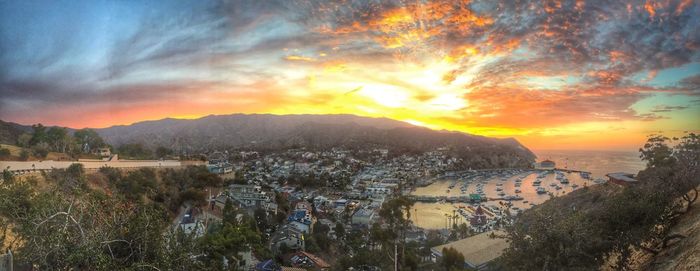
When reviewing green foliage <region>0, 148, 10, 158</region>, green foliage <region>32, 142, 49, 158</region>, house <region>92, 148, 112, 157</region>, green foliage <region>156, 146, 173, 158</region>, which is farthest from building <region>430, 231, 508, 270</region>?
green foliage <region>156, 146, 173, 158</region>

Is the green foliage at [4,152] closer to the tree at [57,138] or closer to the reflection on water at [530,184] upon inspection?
the tree at [57,138]

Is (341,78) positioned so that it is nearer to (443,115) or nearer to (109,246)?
(443,115)

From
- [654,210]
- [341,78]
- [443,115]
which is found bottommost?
[654,210]

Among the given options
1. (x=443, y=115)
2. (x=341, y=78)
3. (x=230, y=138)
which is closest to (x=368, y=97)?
(x=341, y=78)

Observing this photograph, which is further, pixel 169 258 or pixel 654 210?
pixel 654 210

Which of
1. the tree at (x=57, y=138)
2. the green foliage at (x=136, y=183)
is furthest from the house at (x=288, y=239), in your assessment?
the tree at (x=57, y=138)

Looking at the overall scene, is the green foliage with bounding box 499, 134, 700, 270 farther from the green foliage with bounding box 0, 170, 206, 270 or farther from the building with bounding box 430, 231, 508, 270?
the building with bounding box 430, 231, 508, 270
